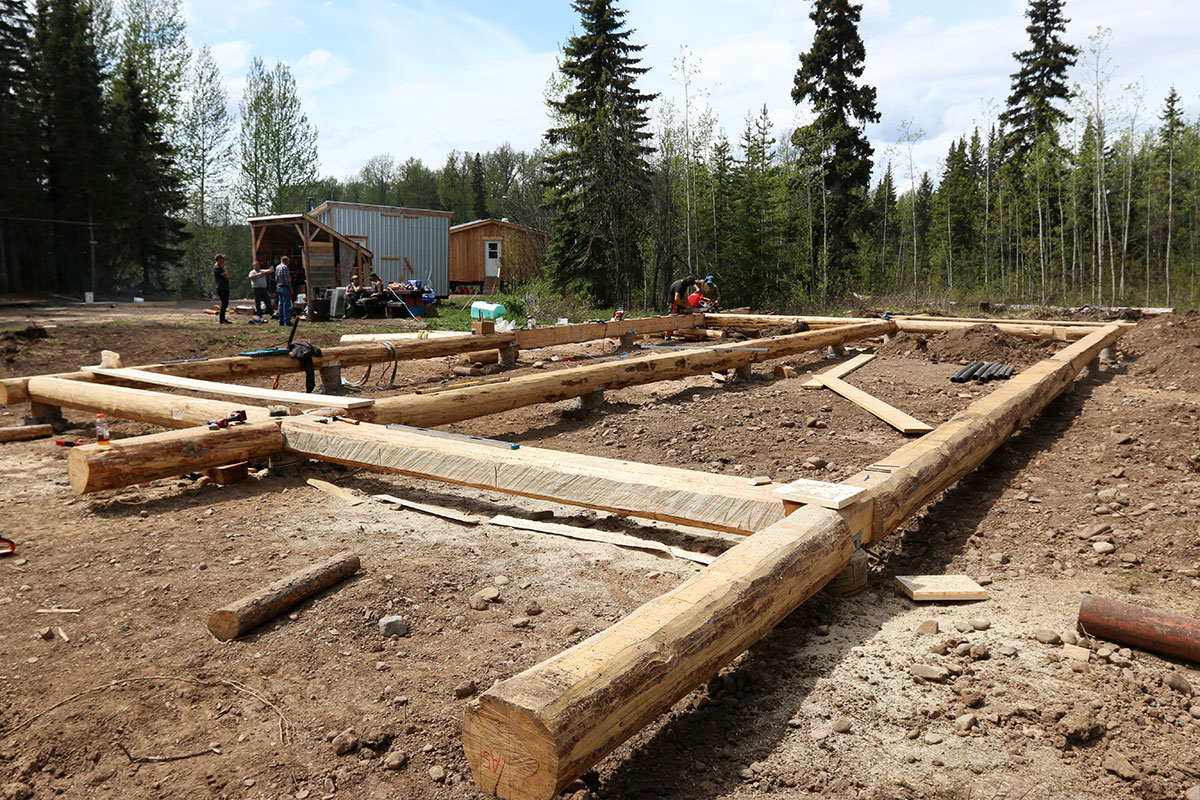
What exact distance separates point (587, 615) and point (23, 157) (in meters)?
30.2

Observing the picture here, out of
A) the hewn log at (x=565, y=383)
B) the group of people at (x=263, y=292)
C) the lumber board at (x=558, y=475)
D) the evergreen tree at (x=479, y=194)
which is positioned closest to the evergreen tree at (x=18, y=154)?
the group of people at (x=263, y=292)

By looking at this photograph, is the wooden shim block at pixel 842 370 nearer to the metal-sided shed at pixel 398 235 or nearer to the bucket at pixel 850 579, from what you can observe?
the bucket at pixel 850 579

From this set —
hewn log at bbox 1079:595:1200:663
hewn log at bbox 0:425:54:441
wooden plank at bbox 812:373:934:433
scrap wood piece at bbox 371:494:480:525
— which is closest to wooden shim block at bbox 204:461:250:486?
scrap wood piece at bbox 371:494:480:525

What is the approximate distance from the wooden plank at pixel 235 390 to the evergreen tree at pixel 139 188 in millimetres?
25342

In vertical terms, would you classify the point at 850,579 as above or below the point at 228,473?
below

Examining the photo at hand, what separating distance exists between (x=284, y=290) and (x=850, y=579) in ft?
56.2

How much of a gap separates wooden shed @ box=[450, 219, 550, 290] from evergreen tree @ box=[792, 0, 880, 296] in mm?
12887

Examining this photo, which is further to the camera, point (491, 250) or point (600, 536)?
point (491, 250)

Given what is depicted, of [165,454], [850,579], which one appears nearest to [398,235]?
[165,454]

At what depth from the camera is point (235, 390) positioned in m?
6.17

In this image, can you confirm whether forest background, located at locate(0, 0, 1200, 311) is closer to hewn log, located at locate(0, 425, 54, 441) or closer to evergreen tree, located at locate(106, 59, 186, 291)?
evergreen tree, located at locate(106, 59, 186, 291)

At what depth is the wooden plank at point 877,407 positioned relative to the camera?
6477 millimetres

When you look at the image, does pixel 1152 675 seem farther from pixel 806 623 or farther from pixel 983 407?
pixel 983 407

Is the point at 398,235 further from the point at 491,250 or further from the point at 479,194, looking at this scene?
the point at 479,194
